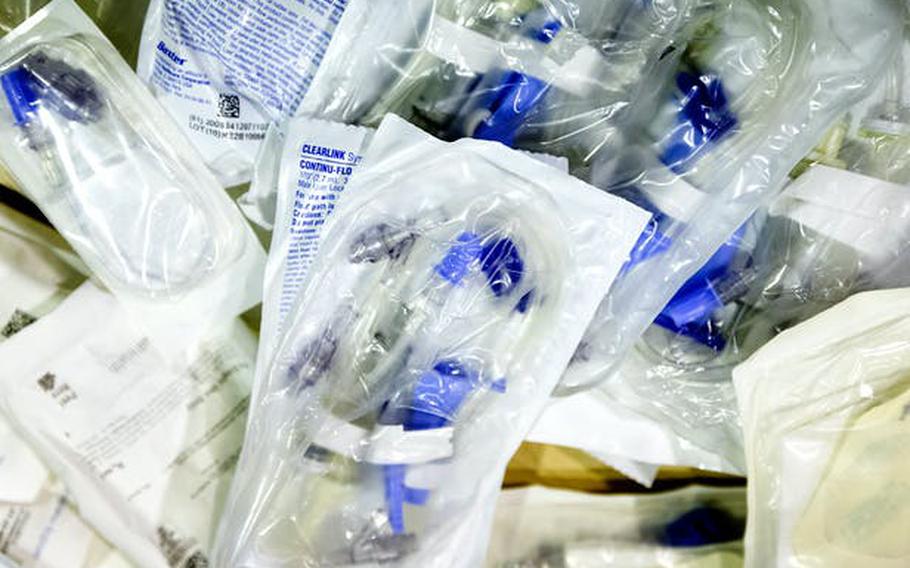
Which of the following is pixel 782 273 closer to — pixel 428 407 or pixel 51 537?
pixel 428 407

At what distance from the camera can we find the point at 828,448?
66 centimetres

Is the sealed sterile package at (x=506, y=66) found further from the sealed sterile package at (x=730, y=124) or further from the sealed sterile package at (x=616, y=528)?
the sealed sterile package at (x=616, y=528)

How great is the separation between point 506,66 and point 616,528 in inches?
17.1

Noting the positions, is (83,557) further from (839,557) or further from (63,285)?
(839,557)

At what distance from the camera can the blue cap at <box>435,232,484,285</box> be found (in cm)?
60

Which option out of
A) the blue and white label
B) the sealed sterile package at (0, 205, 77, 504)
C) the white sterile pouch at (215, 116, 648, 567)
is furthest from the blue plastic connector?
the sealed sterile package at (0, 205, 77, 504)

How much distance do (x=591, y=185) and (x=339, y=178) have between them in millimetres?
182

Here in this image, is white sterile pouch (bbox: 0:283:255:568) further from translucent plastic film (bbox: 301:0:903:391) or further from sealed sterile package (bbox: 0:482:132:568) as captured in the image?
translucent plastic film (bbox: 301:0:903:391)

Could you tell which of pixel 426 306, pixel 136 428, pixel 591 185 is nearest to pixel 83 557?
pixel 136 428

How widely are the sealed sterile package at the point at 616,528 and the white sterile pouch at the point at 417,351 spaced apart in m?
0.15

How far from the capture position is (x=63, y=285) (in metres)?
0.73

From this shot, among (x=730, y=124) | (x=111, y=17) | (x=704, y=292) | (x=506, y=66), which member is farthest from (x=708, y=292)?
(x=111, y=17)

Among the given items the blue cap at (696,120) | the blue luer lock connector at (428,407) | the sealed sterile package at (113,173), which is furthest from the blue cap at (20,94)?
the blue cap at (696,120)

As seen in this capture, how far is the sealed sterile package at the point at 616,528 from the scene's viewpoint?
0.78 meters
